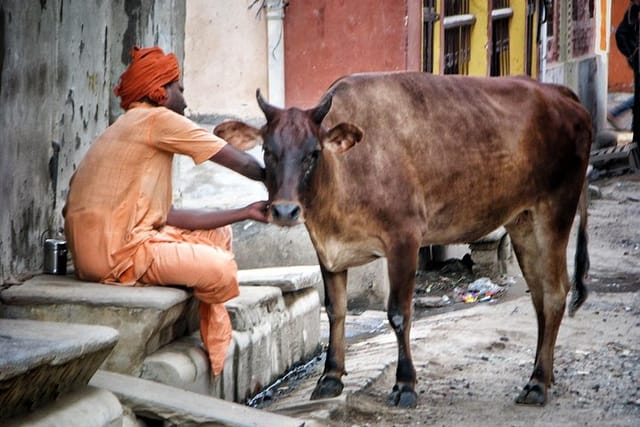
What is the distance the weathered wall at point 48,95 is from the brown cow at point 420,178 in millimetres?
898

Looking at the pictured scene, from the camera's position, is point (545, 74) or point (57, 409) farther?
point (545, 74)

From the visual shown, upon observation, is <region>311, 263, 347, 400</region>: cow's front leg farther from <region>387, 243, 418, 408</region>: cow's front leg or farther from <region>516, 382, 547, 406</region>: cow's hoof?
<region>516, 382, 547, 406</region>: cow's hoof

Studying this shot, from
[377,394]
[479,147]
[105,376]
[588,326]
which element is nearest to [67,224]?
[105,376]

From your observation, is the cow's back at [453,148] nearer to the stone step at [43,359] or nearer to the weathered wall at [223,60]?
the stone step at [43,359]

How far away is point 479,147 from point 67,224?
2.31 metres

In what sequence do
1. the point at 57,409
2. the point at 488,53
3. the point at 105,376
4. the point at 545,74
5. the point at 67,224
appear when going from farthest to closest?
the point at 545,74
the point at 488,53
the point at 67,224
the point at 105,376
the point at 57,409

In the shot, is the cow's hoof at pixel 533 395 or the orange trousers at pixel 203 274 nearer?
the orange trousers at pixel 203 274

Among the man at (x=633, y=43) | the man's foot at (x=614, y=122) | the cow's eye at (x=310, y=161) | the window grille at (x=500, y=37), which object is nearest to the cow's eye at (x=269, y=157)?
the cow's eye at (x=310, y=161)

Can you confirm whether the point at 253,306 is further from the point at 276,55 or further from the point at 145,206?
the point at 276,55

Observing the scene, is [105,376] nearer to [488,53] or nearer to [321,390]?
[321,390]

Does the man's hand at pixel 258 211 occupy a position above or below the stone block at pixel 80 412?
above

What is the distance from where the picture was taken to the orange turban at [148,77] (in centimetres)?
654

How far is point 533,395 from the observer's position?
23.6 ft

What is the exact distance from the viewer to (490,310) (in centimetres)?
954
